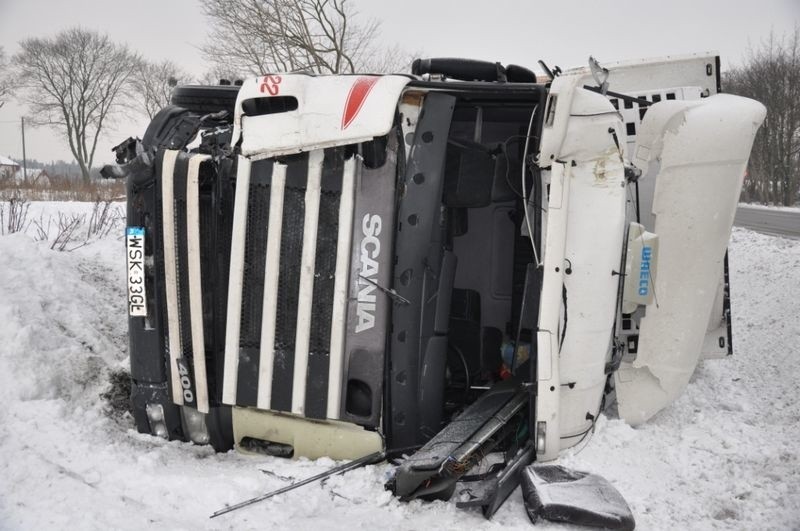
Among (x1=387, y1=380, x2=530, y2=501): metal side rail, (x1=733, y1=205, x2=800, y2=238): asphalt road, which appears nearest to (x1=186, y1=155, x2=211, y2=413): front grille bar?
(x1=387, y1=380, x2=530, y2=501): metal side rail

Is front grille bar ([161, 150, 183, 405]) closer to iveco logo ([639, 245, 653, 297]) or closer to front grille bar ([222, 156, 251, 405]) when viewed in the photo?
front grille bar ([222, 156, 251, 405])

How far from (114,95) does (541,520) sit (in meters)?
37.9

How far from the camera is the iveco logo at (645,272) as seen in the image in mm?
3273

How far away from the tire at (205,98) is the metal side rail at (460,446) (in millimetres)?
2135

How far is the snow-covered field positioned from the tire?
57.7 inches

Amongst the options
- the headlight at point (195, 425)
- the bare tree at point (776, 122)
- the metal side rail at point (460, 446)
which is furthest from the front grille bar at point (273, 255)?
the bare tree at point (776, 122)

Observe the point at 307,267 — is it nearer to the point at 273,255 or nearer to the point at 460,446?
the point at 273,255

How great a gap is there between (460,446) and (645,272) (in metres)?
1.44

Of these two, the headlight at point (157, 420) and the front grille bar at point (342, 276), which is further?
the headlight at point (157, 420)

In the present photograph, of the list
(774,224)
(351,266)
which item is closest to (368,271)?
(351,266)

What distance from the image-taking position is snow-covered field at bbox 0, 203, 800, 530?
2395mm

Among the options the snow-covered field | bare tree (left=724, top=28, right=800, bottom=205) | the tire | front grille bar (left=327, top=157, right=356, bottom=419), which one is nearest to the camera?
the snow-covered field

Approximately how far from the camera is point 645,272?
3314 mm

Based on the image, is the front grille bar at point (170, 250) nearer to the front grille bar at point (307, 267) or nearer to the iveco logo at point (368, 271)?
the front grille bar at point (307, 267)
